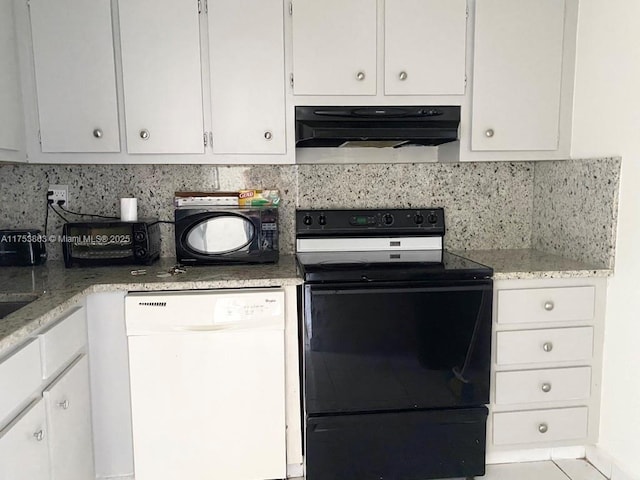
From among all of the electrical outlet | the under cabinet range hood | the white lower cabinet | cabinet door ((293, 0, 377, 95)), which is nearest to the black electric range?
the white lower cabinet

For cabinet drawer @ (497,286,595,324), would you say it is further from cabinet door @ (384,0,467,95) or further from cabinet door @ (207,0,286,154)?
cabinet door @ (207,0,286,154)

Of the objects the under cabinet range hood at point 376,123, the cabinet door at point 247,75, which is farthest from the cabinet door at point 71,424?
the under cabinet range hood at point 376,123

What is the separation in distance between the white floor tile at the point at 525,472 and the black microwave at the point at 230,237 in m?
1.39

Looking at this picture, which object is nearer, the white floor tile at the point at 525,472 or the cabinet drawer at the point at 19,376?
the cabinet drawer at the point at 19,376

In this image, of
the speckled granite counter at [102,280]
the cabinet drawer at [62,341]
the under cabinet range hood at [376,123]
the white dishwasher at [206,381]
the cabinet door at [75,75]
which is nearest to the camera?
the cabinet drawer at [62,341]

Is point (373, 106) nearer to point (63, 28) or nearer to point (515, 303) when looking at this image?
point (515, 303)

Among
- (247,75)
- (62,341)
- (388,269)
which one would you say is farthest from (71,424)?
(247,75)

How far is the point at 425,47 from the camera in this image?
212cm

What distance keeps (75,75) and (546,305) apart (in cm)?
223

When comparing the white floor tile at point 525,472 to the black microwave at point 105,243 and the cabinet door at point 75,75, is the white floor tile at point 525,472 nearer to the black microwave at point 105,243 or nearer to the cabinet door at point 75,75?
the black microwave at point 105,243

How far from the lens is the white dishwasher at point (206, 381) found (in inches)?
72.6

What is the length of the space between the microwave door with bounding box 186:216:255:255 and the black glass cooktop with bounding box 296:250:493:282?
0.28m

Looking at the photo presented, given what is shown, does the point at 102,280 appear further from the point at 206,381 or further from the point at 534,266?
the point at 534,266

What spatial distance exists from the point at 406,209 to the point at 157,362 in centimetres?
136
